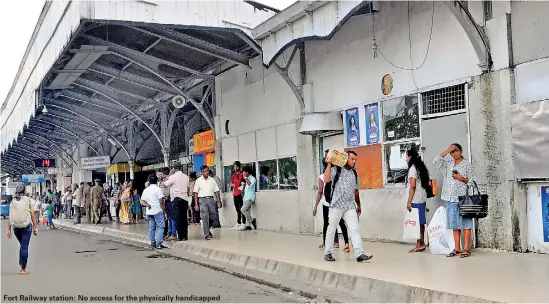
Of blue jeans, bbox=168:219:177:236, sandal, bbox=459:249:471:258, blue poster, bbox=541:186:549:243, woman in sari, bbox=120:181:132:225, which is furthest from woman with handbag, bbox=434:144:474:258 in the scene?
woman in sari, bbox=120:181:132:225

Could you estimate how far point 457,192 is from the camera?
29.3 feet

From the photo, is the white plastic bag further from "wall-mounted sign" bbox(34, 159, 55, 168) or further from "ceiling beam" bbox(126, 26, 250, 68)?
"wall-mounted sign" bbox(34, 159, 55, 168)

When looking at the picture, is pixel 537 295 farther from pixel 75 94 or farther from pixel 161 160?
pixel 161 160

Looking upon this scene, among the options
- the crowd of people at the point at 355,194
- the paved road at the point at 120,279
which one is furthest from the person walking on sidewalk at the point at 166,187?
the crowd of people at the point at 355,194

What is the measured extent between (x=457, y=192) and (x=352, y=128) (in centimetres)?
376

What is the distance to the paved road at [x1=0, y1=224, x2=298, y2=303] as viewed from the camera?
7.77 m

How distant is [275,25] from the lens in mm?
12039

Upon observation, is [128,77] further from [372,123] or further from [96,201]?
[372,123]

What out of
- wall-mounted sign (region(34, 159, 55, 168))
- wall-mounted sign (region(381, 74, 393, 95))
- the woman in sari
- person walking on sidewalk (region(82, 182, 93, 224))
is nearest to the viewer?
wall-mounted sign (region(381, 74, 393, 95))

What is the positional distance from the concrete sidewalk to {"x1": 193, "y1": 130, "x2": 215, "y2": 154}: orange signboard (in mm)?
7594

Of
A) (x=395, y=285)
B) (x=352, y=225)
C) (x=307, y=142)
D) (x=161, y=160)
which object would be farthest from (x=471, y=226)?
(x=161, y=160)

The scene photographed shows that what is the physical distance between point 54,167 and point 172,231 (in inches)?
1176

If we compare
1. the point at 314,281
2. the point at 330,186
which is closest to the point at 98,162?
the point at 330,186

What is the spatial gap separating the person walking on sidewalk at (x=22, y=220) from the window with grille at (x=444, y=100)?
6812 millimetres
